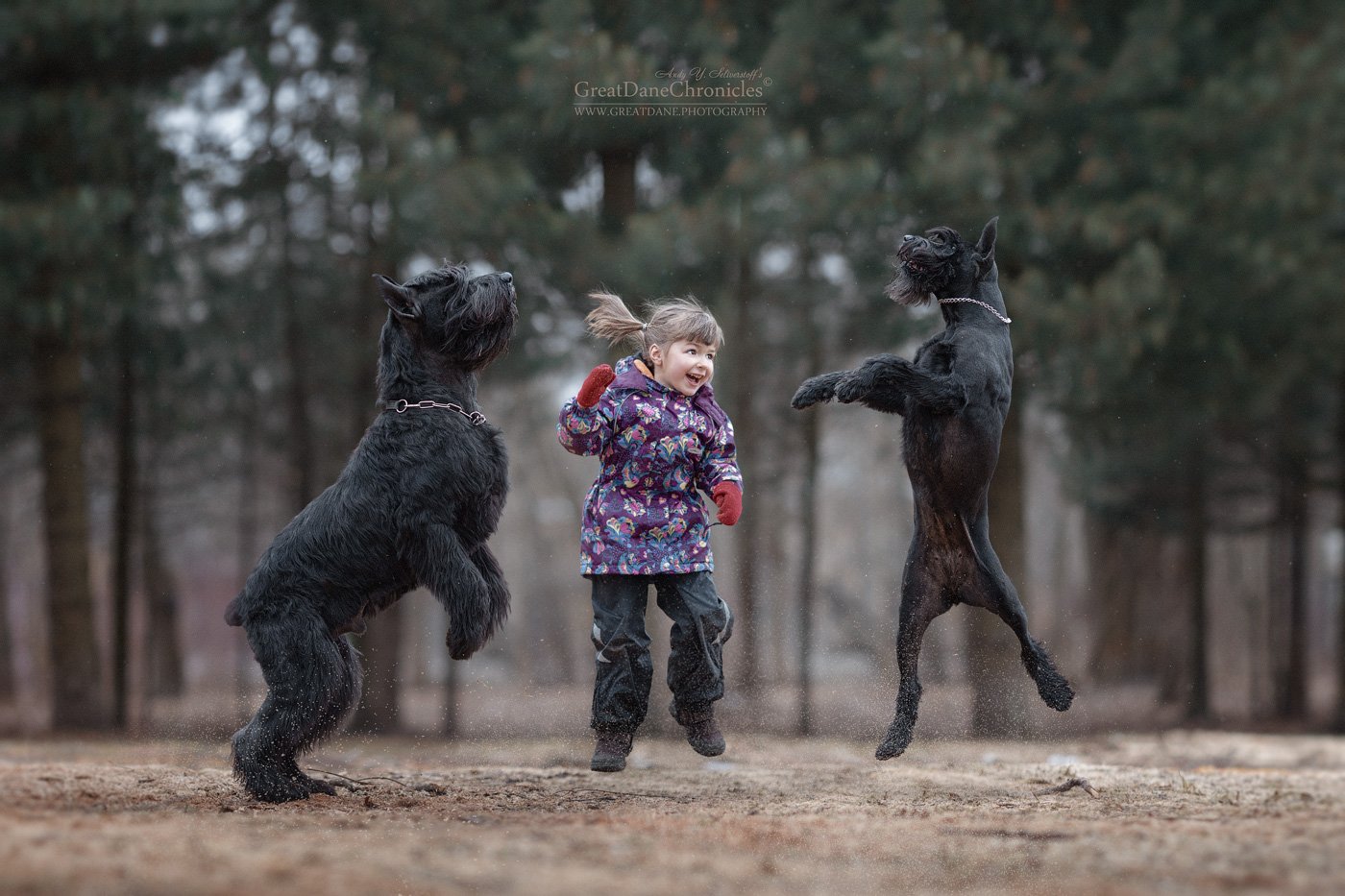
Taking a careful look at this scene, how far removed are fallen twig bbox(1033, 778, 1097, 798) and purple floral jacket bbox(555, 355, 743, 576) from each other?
6.05 ft

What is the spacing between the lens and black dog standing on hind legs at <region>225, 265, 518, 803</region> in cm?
488

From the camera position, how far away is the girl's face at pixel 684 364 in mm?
5309

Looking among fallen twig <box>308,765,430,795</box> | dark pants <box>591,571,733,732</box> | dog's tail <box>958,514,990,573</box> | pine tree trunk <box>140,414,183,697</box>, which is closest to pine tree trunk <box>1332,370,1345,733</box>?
dog's tail <box>958,514,990,573</box>

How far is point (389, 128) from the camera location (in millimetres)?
8883

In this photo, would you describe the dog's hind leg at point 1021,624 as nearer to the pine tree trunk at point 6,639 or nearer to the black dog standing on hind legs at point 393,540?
the black dog standing on hind legs at point 393,540

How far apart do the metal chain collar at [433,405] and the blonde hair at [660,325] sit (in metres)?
0.71

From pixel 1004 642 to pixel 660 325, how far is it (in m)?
5.02

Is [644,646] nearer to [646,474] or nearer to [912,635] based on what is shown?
[646,474]

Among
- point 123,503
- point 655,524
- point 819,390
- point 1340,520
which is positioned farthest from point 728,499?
point 1340,520

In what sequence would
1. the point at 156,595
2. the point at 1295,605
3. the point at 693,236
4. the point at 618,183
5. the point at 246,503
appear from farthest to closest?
the point at 156,595 < the point at 1295,605 < the point at 246,503 < the point at 618,183 < the point at 693,236

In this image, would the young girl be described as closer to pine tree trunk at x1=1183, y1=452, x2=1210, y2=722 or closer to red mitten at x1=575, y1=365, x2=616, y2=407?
red mitten at x1=575, y1=365, x2=616, y2=407

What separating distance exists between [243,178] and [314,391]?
1837mm

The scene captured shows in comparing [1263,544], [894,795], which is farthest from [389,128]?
[1263,544]

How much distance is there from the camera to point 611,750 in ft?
17.1
